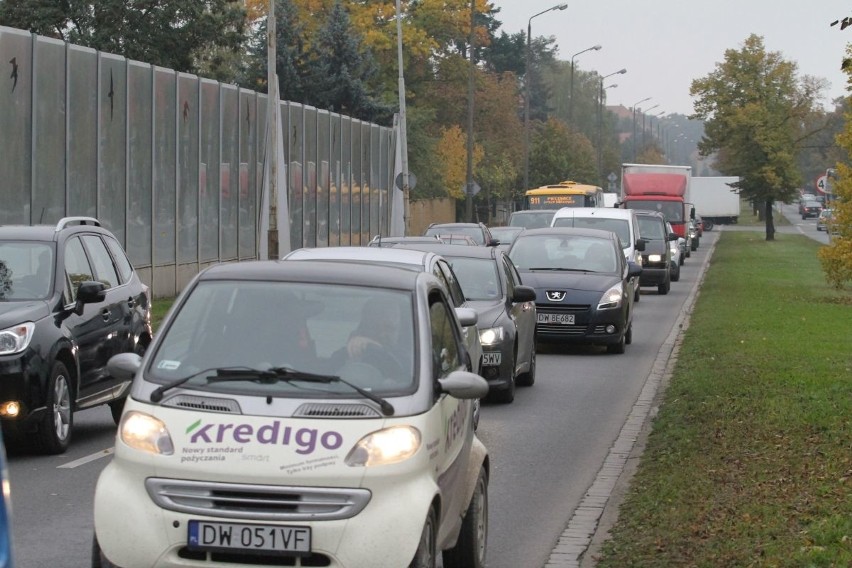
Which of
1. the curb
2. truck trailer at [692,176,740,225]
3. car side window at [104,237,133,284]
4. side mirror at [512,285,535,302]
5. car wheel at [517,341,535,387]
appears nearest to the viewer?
the curb

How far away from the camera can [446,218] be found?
8894cm

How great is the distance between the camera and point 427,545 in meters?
6.11

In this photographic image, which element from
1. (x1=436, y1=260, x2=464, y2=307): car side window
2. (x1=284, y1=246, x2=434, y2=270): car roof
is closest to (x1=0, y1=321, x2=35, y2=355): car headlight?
(x1=284, y1=246, x2=434, y2=270): car roof

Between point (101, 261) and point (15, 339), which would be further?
point (101, 261)

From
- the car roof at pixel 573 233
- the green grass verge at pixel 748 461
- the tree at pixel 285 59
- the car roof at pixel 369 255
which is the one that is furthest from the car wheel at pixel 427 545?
the tree at pixel 285 59

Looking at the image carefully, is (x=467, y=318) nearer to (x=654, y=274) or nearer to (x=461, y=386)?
(x=461, y=386)

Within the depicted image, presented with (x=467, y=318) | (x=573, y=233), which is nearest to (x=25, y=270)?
(x=467, y=318)

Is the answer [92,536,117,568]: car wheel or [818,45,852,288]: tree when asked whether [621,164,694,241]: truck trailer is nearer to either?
Answer: [818,45,852,288]: tree

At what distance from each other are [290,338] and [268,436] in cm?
79

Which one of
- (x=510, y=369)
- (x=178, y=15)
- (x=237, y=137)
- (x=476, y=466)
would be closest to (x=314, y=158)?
(x=237, y=137)

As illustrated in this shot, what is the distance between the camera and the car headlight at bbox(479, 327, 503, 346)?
603 inches

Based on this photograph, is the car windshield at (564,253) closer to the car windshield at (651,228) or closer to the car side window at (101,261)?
the car side window at (101,261)

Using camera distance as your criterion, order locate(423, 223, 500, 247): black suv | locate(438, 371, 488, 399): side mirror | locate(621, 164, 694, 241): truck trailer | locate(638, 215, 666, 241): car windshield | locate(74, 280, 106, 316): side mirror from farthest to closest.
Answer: locate(621, 164, 694, 241): truck trailer < locate(638, 215, 666, 241): car windshield < locate(423, 223, 500, 247): black suv < locate(74, 280, 106, 316): side mirror < locate(438, 371, 488, 399): side mirror

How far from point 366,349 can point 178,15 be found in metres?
51.2
